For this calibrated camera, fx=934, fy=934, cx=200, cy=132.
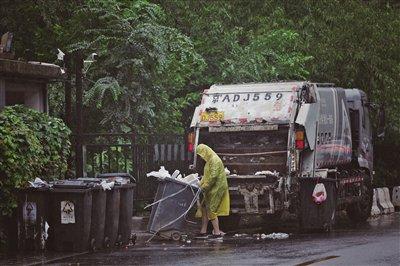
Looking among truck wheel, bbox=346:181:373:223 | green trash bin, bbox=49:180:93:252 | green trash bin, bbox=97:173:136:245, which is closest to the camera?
green trash bin, bbox=49:180:93:252

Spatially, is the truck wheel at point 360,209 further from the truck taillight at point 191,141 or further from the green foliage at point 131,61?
the green foliage at point 131,61

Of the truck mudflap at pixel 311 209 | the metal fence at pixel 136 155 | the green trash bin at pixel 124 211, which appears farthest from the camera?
the metal fence at pixel 136 155

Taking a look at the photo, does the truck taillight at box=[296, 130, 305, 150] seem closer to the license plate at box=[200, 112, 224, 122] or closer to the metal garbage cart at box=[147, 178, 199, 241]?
the license plate at box=[200, 112, 224, 122]

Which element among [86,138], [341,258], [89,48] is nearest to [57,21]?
[89,48]

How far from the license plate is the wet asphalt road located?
2.55 m

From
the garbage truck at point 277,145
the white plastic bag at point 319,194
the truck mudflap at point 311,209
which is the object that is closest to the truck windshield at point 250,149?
the garbage truck at point 277,145

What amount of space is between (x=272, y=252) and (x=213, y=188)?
3120 millimetres

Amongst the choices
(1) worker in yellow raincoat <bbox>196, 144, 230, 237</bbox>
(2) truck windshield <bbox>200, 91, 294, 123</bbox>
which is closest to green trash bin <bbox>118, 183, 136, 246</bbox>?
(1) worker in yellow raincoat <bbox>196, 144, 230, 237</bbox>

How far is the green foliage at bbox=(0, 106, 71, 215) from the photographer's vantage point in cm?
1411

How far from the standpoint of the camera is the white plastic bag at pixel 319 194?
17.1 m

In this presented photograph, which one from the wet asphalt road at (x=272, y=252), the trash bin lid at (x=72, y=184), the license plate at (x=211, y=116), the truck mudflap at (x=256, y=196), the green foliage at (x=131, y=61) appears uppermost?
the green foliage at (x=131, y=61)

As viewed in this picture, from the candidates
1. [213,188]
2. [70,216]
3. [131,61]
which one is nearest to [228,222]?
[213,188]

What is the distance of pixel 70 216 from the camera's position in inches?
547

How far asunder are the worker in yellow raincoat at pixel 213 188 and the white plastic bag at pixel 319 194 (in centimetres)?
165
